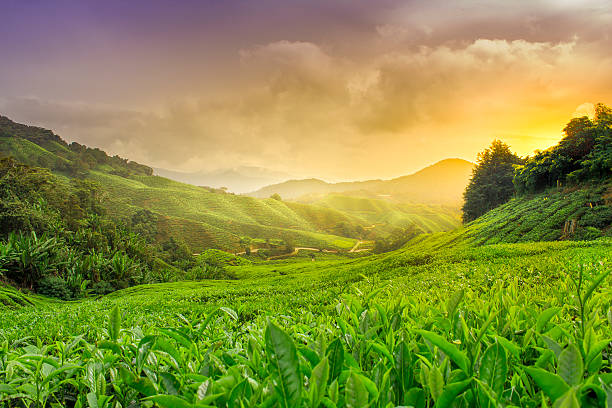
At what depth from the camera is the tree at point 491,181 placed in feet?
116

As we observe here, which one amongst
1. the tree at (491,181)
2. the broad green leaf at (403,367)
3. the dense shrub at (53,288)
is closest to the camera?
the broad green leaf at (403,367)

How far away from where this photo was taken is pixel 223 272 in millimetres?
36375

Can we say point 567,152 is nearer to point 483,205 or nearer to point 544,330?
point 483,205

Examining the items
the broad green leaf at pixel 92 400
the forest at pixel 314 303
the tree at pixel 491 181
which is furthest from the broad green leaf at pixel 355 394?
the tree at pixel 491 181

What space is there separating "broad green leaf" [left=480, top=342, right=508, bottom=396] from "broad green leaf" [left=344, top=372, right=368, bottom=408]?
0.34 meters

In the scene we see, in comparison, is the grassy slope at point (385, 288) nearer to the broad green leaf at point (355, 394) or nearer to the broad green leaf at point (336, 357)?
the broad green leaf at point (336, 357)

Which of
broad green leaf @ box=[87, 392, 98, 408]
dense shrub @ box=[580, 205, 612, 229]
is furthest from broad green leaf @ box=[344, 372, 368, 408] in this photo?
dense shrub @ box=[580, 205, 612, 229]

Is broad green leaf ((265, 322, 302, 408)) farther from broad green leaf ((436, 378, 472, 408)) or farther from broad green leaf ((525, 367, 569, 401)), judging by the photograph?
broad green leaf ((525, 367, 569, 401))

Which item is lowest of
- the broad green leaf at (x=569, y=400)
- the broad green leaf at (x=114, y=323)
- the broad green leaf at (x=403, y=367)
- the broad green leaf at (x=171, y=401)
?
the broad green leaf at (x=114, y=323)

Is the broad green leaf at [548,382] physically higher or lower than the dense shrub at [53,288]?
higher

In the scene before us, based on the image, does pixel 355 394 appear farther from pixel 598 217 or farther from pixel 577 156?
pixel 577 156

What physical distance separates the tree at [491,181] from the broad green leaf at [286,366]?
41417 mm

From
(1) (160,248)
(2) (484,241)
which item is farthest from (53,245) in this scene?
(1) (160,248)

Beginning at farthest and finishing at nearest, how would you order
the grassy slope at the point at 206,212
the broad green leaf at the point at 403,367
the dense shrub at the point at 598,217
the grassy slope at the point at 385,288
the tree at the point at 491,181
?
the grassy slope at the point at 206,212 → the tree at the point at 491,181 → the dense shrub at the point at 598,217 → the grassy slope at the point at 385,288 → the broad green leaf at the point at 403,367
